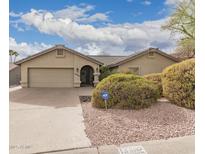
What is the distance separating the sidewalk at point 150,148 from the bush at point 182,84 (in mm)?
3641

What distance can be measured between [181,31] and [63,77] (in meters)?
13.8

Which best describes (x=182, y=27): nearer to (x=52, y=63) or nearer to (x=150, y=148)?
(x=52, y=63)

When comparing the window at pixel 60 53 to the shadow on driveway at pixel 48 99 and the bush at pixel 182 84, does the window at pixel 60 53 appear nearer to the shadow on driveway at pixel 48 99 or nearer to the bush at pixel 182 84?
the shadow on driveway at pixel 48 99

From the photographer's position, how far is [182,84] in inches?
340

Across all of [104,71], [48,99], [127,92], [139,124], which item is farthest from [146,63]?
[139,124]

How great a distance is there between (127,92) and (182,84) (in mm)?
2188

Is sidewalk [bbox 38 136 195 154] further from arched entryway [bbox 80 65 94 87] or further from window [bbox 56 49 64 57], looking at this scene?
arched entryway [bbox 80 65 94 87]

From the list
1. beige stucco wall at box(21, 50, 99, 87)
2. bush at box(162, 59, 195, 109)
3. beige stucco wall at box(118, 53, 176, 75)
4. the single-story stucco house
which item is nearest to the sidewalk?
bush at box(162, 59, 195, 109)

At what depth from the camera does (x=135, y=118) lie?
731cm

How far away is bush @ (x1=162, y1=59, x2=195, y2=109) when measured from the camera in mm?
8438

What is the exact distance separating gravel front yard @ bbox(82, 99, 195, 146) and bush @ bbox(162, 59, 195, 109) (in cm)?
39
